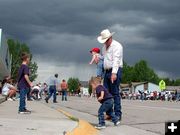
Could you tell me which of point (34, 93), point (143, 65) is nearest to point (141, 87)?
point (143, 65)

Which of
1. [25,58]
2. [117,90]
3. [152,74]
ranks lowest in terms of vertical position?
[117,90]

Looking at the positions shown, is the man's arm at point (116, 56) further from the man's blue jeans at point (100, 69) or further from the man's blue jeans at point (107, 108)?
the man's blue jeans at point (100, 69)

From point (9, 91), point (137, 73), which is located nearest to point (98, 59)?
point (9, 91)

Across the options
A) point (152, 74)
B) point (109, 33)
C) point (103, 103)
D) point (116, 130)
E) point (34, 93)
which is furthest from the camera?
point (152, 74)

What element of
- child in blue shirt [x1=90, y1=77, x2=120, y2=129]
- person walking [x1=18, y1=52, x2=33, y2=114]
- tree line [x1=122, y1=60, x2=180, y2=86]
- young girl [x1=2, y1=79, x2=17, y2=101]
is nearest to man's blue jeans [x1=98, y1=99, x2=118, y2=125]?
child in blue shirt [x1=90, y1=77, x2=120, y2=129]

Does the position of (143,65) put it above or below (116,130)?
above

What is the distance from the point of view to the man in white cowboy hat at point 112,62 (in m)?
10.3

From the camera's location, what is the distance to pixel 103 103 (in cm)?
981

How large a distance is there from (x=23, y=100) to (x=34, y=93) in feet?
77.8

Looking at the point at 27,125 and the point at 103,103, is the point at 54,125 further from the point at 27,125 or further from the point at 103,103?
the point at 103,103

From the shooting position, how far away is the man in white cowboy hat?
10.3 m

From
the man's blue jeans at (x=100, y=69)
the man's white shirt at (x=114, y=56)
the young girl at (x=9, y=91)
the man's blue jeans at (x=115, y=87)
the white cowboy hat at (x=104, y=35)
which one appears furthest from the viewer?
the young girl at (x=9, y=91)

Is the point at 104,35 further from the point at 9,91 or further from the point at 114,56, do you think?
the point at 9,91

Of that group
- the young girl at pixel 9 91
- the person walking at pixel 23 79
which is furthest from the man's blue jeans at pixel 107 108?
the young girl at pixel 9 91
